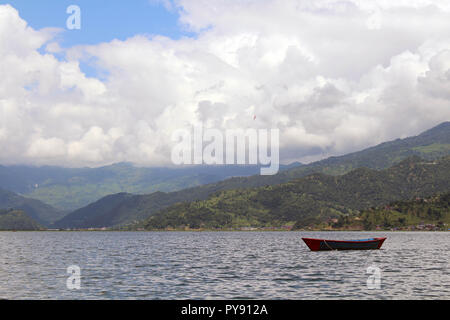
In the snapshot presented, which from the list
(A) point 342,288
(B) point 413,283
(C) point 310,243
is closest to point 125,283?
(A) point 342,288

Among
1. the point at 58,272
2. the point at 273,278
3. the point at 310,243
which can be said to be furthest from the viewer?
the point at 310,243

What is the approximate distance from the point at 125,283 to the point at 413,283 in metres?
44.9

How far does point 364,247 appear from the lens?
15512 centimetres

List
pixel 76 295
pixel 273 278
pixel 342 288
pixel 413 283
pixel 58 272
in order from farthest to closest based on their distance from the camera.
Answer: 1. pixel 58 272
2. pixel 273 278
3. pixel 413 283
4. pixel 342 288
5. pixel 76 295
